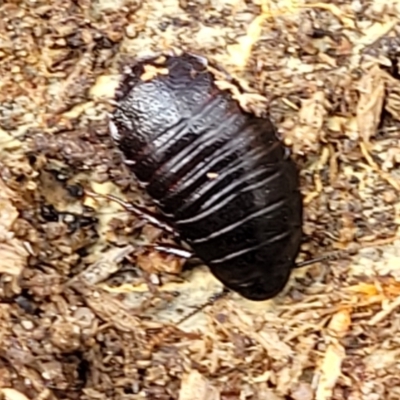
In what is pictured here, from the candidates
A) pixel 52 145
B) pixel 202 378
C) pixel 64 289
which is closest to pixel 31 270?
pixel 64 289

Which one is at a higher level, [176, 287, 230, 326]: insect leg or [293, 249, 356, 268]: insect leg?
[293, 249, 356, 268]: insect leg

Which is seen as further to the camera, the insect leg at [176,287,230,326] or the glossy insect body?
the insect leg at [176,287,230,326]

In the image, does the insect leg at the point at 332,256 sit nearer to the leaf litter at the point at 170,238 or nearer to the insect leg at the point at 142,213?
the leaf litter at the point at 170,238

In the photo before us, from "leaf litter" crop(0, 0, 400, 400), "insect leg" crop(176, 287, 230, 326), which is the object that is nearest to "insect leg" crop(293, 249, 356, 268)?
"leaf litter" crop(0, 0, 400, 400)

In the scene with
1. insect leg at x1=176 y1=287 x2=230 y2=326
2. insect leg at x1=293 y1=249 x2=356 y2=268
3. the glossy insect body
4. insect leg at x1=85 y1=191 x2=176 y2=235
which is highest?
the glossy insect body

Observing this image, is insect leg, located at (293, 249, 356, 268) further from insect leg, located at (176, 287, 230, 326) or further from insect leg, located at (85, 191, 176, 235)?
insect leg, located at (85, 191, 176, 235)

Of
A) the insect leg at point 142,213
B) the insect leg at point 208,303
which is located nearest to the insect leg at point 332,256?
the insect leg at point 208,303
